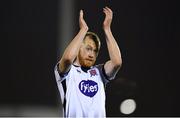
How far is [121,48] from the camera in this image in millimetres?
3357

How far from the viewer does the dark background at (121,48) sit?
3205 millimetres

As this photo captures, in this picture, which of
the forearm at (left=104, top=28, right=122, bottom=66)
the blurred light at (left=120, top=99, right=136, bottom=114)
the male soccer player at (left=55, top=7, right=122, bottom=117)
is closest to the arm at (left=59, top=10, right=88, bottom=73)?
the male soccer player at (left=55, top=7, right=122, bottom=117)

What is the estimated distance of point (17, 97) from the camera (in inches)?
125

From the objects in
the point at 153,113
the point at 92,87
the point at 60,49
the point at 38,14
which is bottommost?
the point at 153,113

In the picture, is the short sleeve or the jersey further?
the short sleeve

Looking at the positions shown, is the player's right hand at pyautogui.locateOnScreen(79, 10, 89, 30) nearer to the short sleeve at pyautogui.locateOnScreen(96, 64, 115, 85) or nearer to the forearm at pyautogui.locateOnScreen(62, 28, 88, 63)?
the forearm at pyautogui.locateOnScreen(62, 28, 88, 63)

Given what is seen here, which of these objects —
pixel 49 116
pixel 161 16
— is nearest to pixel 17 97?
pixel 49 116

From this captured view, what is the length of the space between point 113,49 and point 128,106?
0.43m

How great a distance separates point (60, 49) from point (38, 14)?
0.93 ft

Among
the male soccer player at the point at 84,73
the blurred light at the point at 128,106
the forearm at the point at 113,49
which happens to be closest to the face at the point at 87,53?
the male soccer player at the point at 84,73

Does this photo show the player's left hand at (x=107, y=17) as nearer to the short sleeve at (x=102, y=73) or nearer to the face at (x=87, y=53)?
the face at (x=87, y=53)

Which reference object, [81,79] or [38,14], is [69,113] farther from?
[38,14]

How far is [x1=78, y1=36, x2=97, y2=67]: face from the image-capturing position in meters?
3.21

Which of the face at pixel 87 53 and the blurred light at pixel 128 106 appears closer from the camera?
the face at pixel 87 53
